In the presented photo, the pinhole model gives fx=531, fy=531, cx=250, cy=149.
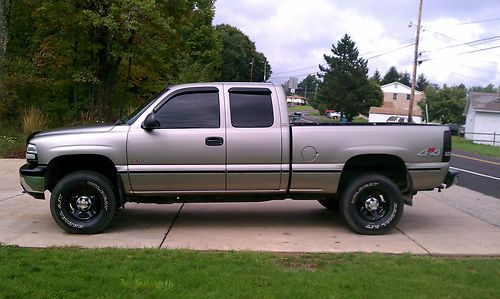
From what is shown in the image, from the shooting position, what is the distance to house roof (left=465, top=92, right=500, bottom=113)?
5203 cm

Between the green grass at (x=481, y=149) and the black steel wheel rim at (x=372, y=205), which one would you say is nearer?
the black steel wheel rim at (x=372, y=205)

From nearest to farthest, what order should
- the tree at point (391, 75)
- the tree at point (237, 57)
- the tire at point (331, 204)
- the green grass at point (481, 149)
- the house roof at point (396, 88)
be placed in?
the tire at point (331, 204) < the green grass at point (481, 149) < the tree at point (237, 57) < the house roof at point (396, 88) < the tree at point (391, 75)

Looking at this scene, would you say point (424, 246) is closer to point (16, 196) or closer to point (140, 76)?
point (16, 196)

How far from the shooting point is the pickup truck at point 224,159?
6.52m

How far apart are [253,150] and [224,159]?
0.38 m

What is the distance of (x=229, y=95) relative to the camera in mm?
6859

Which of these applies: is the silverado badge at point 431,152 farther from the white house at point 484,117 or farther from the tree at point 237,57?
the tree at point 237,57

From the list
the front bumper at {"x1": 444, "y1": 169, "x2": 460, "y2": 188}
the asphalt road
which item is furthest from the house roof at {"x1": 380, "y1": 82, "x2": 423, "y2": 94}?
the front bumper at {"x1": 444, "y1": 169, "x2": 460, "y2": 188}

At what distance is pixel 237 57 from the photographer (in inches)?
3273

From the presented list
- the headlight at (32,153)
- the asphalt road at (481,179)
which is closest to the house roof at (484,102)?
the asphalt road at (481,179)

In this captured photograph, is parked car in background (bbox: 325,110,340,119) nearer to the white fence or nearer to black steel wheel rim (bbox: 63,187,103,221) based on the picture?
the white fence

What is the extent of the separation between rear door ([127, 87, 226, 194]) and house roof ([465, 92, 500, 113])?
167ft

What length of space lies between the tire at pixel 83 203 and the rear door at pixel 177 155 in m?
0.40

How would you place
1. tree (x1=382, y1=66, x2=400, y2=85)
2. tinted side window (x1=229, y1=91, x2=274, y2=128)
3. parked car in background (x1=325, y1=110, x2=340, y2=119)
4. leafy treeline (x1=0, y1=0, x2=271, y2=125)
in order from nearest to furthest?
tinted side window (x1=229, y1=91, x2=274, y2=128) < leafy treeline (x1=0, y1=0, x2=271, y2=125) < parked car in background (x1=325, y1=110, x2=340, y2=119) < tree (x1=382, y1=66, x2=400, y2=85)
